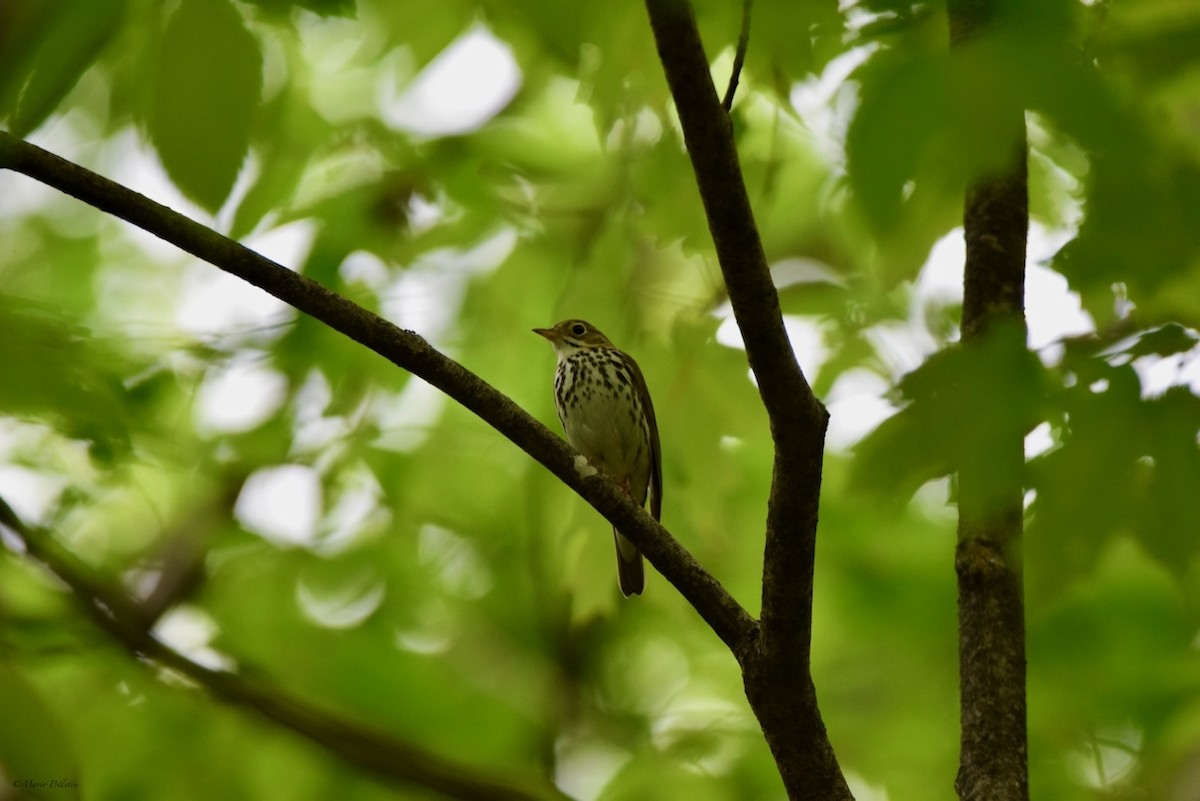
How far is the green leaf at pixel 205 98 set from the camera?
6.19ft

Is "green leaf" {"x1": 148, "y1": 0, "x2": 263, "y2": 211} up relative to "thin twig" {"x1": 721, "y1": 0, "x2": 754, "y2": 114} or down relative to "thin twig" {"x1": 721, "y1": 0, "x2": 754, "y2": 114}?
down

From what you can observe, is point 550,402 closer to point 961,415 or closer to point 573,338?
point 573,338

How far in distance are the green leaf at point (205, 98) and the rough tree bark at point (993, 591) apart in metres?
1.46

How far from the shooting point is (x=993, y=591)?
2.80 metres

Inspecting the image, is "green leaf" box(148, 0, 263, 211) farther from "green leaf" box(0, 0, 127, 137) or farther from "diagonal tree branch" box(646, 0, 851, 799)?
"diagonal tree branch" box(646, 0, 851, 799)

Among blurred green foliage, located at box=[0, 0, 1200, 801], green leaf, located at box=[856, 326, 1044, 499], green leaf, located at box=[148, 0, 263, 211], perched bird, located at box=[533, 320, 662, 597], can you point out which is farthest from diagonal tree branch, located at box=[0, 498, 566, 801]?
perched bird, located at box=[533, 320, 662, 597]

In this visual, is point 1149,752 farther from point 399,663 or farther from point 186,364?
point 186,364

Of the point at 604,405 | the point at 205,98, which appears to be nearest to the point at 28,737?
the point at 205,98

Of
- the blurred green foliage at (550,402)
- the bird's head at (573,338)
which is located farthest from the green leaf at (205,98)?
the bird's head at (573,338)

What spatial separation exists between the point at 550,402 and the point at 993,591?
2.26m

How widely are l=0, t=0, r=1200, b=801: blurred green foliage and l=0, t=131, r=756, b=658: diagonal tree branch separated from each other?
0.16m

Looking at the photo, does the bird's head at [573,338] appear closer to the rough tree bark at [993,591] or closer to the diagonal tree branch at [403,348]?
the rough tree bark at [993,591]

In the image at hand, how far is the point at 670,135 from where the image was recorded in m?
3.27

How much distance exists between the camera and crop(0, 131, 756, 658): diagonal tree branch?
2.08 m
